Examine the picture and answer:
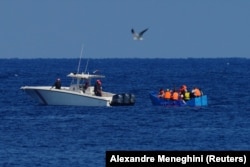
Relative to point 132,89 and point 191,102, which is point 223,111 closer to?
point 191,102

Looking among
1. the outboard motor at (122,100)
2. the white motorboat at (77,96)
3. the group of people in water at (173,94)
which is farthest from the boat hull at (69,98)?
the group of people in water at (173,94)

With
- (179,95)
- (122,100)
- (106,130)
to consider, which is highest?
(179,95)

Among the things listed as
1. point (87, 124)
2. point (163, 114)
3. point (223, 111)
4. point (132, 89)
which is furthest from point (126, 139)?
point (132, 89)

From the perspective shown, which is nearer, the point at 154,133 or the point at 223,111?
the point at 154,133

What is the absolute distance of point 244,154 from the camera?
1258 inches

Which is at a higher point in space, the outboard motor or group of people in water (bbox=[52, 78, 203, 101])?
group of people in water (bbox=[52, 78, 203, 101])

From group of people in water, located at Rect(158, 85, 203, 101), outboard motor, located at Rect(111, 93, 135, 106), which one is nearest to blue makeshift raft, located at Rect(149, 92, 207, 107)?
group of people in water, located at Rect(158, 85, 203, 101)

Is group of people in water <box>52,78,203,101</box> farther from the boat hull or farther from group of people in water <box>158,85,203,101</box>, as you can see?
the boat hull

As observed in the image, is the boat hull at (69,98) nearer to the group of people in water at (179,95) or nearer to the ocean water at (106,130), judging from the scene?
the ocean water at (106,130)

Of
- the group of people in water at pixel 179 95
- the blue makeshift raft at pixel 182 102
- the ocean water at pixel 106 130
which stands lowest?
the ocean water at pixel 106 130

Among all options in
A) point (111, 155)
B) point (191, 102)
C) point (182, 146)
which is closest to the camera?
point (111, 155)

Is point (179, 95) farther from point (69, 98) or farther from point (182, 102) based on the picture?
point (69, 98)

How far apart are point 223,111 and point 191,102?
2.40 meters

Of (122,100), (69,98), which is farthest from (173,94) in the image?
(69,98)
